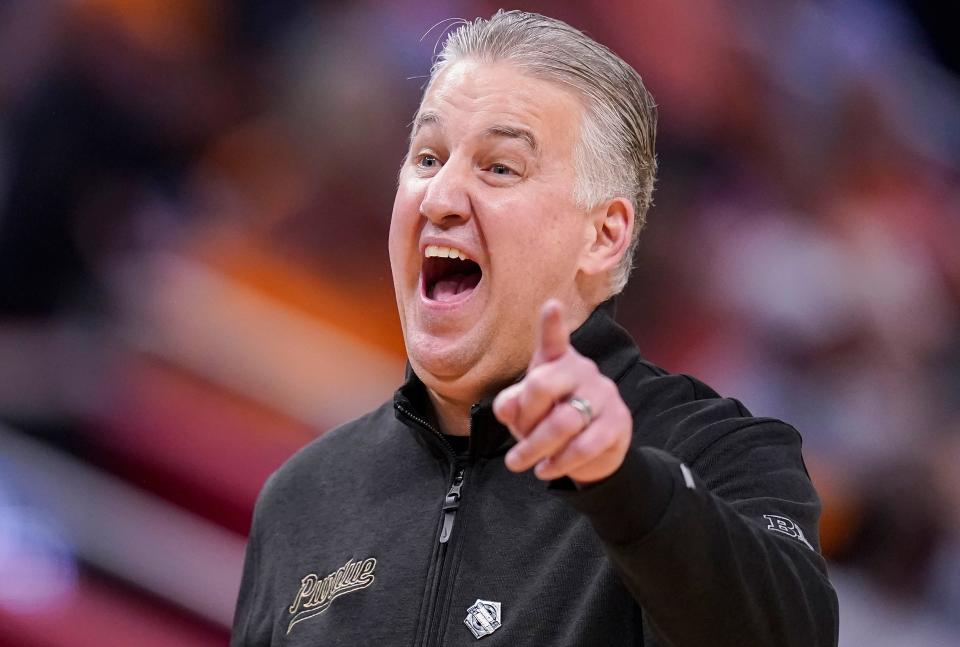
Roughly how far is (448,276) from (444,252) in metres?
0.12

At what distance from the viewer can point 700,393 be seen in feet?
6.43

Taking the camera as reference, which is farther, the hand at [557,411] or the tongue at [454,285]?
the tongue at [454,285]

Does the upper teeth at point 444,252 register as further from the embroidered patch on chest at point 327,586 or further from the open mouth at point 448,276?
the embroidered patch on chest at point 327,586

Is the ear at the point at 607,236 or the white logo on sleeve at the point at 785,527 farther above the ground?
the ear at the point at 607,236

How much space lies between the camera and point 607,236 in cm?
212

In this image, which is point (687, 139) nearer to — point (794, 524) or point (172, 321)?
point (172, 321)

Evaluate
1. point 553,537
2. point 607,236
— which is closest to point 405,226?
point 607,236

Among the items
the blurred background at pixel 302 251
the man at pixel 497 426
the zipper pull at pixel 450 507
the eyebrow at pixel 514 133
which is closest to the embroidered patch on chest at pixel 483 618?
the man at pixel 497 426

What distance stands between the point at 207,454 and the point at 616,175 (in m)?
1.54

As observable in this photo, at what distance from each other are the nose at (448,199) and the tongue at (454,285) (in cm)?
13

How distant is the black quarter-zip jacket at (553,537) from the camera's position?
1.35 m

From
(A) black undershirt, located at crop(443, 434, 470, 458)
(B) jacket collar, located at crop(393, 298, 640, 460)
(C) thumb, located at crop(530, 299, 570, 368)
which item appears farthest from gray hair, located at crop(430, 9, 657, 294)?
(C) thumb, located at crop(530, 299, 570, 368)

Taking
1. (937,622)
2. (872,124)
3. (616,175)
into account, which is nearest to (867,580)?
(937,622)

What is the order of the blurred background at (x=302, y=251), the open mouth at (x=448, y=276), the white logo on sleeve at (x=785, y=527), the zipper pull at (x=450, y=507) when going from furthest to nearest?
the blurred background at (x=302, y=251) < the open mouth at (x=448, y=276) < the zipper pull at (x=450, y=507) < the white logo on sleeve at (x=785, y=527)
